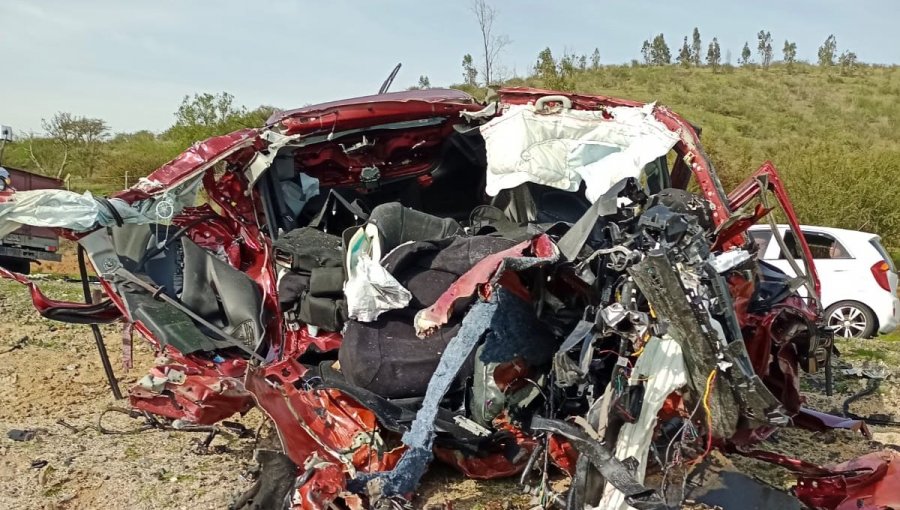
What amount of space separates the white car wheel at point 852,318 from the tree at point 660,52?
41642 mm

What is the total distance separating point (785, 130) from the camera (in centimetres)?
3209

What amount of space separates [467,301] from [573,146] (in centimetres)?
144

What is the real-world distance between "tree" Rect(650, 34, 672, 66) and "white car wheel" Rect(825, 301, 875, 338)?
4164cm

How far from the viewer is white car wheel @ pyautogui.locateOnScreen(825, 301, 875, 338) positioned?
32.2 feet

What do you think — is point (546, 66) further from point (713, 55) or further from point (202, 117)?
point (713, 55)

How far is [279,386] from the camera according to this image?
10.8 ft

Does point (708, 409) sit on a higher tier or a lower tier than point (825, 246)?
higher

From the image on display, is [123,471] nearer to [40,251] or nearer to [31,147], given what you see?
[40,251]

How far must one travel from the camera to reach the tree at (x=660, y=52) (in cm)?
4891

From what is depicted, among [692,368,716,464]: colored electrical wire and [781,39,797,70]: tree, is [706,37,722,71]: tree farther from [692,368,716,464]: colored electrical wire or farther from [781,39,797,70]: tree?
[692,368,716,464]: colored electrical wire

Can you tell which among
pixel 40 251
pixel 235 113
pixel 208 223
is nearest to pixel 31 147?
pixel 235 113

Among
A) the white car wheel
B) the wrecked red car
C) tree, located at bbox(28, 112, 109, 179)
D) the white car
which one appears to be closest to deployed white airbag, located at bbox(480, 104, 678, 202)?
the wrecked red car

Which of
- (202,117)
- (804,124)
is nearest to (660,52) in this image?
(804,124)

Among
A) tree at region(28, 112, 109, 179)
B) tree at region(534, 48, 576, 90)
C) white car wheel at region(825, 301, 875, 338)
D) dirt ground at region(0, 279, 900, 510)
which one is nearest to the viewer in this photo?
dirt ground at region(0, 279, 900, 510)
